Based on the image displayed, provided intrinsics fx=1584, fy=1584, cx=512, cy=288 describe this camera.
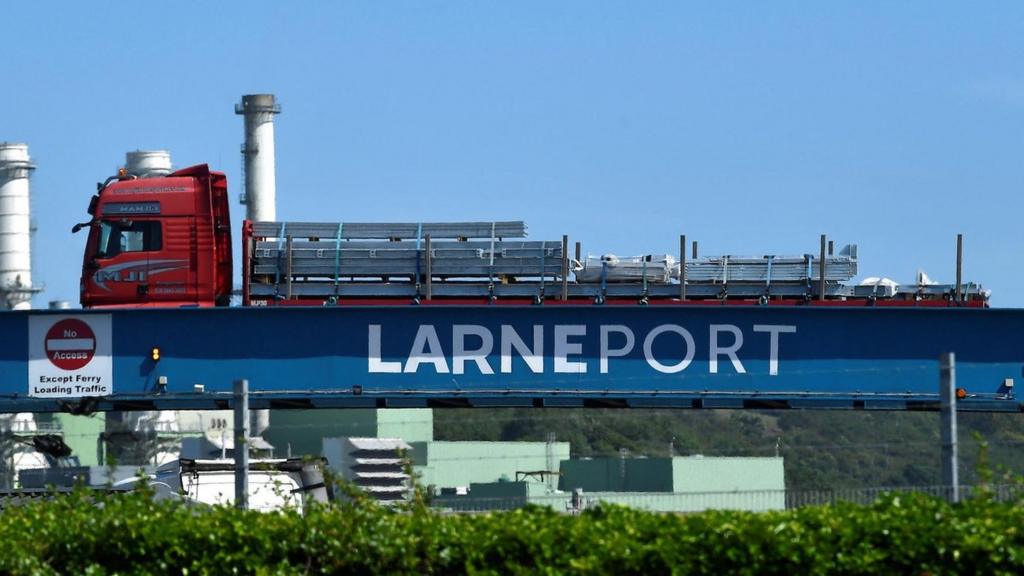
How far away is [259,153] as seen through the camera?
57938 millimetres

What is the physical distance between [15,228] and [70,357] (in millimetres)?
39730

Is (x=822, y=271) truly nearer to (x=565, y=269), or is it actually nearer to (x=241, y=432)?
(x=565, y=269)

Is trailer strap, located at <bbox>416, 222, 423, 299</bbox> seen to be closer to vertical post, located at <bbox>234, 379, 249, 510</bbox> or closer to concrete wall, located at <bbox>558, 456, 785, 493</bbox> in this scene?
concrete wall, located at <bbox>558, 456, 785, 493</bbox>

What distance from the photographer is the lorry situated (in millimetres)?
29953

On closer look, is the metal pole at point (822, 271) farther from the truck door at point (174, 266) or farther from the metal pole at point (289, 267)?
the truck door at point (174, 266)

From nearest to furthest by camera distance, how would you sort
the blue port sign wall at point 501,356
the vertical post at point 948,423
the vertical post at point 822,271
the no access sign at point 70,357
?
1. the vertical post at point 948,423
2. the blue port sign wall at point 501,356
3. the no access sign at point 70,357
4. the vertical post at point 822,271

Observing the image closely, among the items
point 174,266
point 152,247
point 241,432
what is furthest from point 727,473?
point 241,432

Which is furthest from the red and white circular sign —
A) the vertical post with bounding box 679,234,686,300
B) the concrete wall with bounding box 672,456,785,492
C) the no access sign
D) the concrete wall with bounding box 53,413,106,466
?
the concrete wall with bounding box 53,413,106,466

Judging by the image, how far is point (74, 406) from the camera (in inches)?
1123

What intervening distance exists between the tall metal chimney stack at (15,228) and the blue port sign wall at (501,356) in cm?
3771

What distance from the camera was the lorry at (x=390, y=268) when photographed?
1179 inches

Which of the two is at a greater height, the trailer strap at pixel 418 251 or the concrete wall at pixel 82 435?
the trailer strap at pixel 418 251

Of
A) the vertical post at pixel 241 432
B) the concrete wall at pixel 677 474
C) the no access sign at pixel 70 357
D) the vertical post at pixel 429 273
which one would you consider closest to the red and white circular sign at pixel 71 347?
the no access sign at pixel 70 357

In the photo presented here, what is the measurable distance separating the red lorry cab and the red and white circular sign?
2.49 metres
